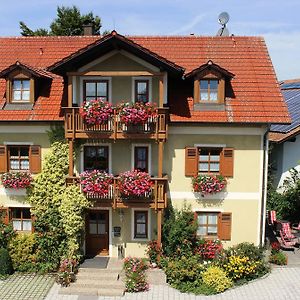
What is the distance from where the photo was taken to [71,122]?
56.7 feet

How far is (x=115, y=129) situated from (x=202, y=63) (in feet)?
19.5

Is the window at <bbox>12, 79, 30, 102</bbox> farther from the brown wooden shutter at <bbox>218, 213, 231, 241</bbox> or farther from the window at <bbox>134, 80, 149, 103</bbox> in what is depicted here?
the brown wooden shutter at <bbox>218, 213, 231, 241</bbox>

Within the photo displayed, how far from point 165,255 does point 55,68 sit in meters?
9.05

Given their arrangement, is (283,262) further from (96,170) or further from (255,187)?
(96,170)

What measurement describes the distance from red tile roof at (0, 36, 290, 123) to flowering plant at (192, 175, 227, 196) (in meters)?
2.44

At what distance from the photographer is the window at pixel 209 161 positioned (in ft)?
59.5

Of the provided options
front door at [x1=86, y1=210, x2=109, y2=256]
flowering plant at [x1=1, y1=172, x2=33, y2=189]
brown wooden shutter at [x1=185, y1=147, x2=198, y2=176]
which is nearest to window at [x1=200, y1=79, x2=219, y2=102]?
brown wooden shutter at [x1=185, y1=147, x2=198, y2=176]

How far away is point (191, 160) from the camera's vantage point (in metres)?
18.2

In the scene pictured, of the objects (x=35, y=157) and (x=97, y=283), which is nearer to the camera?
(x=97, y=283)

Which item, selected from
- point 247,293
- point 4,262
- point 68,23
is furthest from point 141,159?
point 68,23

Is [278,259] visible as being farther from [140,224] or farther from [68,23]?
[68,23]

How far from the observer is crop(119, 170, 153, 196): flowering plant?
16.8 metres

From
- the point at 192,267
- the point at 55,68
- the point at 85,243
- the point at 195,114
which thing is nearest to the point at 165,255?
the point at 192,267

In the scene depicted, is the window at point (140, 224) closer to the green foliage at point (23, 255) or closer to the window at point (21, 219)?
the green foliage at point (23, 255)
